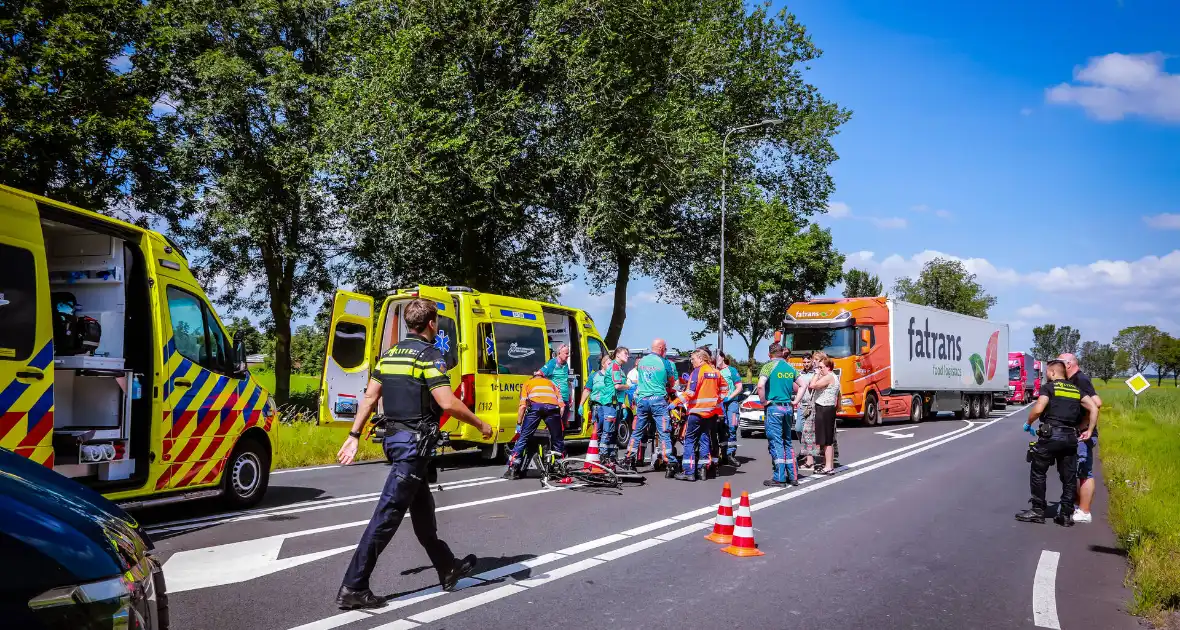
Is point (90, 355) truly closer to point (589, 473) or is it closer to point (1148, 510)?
point (589, 473)

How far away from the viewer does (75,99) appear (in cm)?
1916

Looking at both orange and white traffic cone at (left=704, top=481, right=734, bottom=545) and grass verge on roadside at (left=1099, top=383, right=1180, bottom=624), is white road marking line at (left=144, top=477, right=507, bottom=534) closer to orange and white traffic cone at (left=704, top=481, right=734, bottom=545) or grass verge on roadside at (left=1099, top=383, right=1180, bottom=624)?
orange and white traffic cone at (left=704, top=481, right=734, bottom=545)

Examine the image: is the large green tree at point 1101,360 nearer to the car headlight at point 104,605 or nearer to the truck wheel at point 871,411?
the truck wheel at point 871,411

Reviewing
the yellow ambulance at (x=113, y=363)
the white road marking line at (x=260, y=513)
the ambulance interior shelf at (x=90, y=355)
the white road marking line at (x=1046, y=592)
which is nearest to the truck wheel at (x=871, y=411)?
the white road marking line at (x=260, y=513)

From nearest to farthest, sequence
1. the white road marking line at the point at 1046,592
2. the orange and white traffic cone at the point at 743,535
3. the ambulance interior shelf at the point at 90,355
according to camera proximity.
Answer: the white road marking line at the point at 1046,592
the orange and white traffic cone at the point at 743,535
the ambulance interior shelf at the point at 90,355

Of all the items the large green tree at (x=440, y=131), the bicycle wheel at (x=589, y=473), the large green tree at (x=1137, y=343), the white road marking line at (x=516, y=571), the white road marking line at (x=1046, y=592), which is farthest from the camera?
the large green tree at (x=1137, y=343)

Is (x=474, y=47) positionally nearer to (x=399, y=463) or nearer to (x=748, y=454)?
(x=748, y=454)

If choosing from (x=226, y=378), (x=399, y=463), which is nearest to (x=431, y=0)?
(x=226, y=378)

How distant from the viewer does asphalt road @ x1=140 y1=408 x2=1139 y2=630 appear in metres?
5.22

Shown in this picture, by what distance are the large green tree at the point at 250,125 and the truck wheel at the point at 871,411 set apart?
15543 mm

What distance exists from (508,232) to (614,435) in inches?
512

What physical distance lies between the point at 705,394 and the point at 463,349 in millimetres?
3453

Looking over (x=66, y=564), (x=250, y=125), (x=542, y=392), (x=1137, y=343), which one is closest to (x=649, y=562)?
(x=542, y=392)

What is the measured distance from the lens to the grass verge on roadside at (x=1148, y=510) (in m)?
5.82
